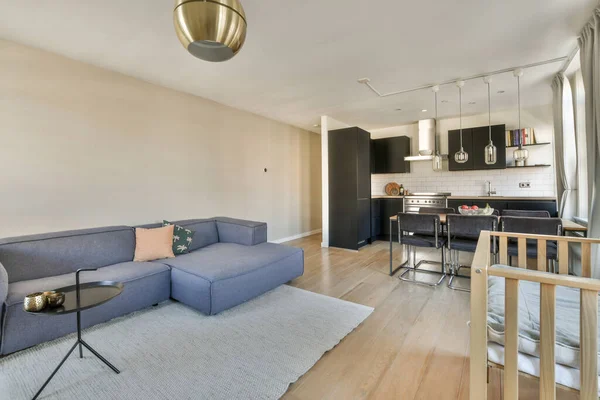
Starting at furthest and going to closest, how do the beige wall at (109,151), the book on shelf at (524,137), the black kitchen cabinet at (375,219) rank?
the black kitchen cabinet at (375,219) → the book on shelf at (524,137) → the beige wall at (109,151)

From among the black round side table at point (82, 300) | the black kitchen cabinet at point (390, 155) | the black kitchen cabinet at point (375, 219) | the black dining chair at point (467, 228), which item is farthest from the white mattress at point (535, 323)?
the black kitchen cabinet at point (390, 155)

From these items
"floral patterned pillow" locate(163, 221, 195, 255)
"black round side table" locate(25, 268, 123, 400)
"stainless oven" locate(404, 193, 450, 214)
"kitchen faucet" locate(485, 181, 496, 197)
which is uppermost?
"kitchen faucet" locate(485, 181, 496, 197)

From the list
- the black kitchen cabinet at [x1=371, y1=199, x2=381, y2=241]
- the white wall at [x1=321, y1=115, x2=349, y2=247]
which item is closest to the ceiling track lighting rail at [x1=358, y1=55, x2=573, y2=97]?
the white wall at [x1=321, y1=115, x2=349, y2=247]

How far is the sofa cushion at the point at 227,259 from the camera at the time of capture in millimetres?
2529

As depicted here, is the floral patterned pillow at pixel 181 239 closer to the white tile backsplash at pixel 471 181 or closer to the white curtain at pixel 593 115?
the white curtain at pixel 593 115

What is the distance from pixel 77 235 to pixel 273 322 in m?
2.14

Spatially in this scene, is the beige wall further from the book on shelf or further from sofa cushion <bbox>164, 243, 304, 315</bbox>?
the book on shelf

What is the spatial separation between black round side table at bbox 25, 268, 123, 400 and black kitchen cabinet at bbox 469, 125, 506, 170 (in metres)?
6.09

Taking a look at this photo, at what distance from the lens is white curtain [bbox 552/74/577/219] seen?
3453 millimetres

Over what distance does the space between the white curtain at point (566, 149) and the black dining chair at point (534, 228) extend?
3.77ft

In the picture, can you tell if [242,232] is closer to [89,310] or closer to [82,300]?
[89,310]

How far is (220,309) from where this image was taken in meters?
2.41

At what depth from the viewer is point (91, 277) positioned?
2.35 m

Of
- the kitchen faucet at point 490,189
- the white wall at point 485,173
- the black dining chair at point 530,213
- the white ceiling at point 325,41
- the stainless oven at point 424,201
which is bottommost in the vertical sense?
the black dining chair at point 530,213
